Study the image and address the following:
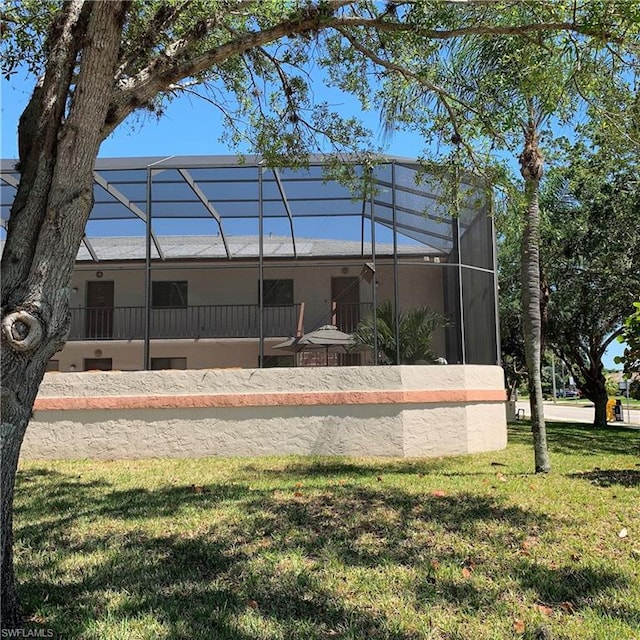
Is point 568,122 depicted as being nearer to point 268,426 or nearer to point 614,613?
point 614,613

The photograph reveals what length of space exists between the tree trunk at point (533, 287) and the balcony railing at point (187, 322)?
814 centimetres

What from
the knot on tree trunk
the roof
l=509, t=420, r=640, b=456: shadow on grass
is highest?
the roof

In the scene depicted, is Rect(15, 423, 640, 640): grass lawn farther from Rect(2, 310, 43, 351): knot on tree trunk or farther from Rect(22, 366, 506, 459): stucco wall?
Rect(22, 366, 506, 459): stucco wall

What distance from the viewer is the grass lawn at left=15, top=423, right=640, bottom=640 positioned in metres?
3.28

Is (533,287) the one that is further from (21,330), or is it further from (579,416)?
(579,416)

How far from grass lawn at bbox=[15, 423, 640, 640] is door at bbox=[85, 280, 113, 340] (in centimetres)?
878

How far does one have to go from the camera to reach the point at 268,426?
31.6ft

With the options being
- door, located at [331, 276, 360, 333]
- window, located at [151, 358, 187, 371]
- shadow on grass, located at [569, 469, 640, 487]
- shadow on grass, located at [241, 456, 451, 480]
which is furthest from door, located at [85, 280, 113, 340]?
shadow on grass, located at [569, 469, 640, 487]

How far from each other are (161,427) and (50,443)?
1891 millimetres

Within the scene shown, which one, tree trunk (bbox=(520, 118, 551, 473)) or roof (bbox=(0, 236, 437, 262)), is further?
roof (bbox=(0, 236, 437, 262))

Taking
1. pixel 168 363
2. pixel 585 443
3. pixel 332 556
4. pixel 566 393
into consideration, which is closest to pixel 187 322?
pixel 168 363

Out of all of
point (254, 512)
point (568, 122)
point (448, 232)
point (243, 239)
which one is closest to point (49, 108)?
point (254, 512)

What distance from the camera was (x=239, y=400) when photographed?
9602 mm

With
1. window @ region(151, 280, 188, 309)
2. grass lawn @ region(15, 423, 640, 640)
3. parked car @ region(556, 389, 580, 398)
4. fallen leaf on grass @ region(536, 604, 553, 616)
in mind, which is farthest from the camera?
parked car @ region(556, 389, 580, 398)
